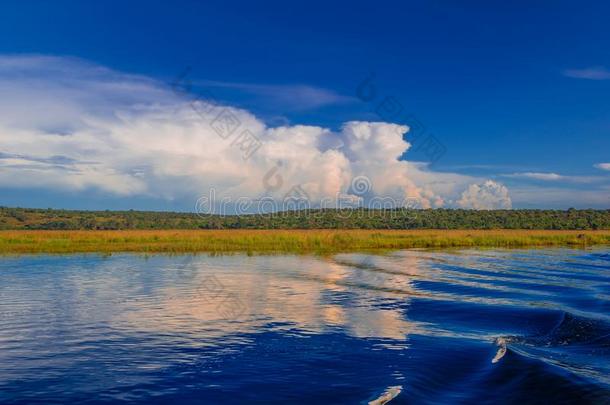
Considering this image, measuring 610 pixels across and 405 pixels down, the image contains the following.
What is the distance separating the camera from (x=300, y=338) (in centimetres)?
1448

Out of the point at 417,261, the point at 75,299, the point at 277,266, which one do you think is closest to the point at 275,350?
the point at 75,299

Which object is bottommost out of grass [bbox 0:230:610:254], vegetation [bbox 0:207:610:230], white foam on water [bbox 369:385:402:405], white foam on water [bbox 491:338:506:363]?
white foam on water [bbox 369:385:402:405]

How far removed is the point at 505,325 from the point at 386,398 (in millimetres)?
8462

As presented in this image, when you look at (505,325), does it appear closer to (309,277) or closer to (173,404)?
(173,404)

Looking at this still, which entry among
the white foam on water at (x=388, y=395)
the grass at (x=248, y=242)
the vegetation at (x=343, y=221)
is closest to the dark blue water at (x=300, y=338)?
the white foam on water at (x=388, y=395)

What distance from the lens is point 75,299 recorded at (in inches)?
808

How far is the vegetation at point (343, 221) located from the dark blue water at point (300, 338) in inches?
3041

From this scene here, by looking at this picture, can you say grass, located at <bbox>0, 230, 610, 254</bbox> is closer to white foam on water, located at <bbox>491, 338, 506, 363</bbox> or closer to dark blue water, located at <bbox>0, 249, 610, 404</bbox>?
dark blue water, located at <bbox>0, 249, 610, 404</bbox>

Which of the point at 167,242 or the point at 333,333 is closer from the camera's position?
the point at 333,333

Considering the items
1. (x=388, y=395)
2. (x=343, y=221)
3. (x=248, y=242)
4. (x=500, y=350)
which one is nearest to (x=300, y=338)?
(x=388, y=395)

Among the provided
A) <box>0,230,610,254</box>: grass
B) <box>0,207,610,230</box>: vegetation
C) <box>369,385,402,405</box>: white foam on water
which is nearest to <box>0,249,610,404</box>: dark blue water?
<box>369,385,402,405</box>: white foam on water

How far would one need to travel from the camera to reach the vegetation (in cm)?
10188

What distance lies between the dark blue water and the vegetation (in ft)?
253

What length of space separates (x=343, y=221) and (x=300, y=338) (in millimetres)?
103546
